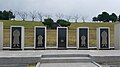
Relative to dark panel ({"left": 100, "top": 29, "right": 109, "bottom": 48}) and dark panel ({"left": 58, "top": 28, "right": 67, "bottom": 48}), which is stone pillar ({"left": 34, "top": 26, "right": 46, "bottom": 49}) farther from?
dark panel ({"left": 100, "top": 29, "right": 109, "bottom": 48})

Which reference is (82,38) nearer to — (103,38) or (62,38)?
(62,38)

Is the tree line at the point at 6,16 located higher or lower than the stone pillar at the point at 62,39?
higher

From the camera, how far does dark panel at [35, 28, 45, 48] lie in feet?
76.1

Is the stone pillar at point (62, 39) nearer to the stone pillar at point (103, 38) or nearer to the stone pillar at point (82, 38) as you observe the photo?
the stone pillar at point (82, 38)

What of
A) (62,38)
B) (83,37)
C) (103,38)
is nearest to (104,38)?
(103,38)

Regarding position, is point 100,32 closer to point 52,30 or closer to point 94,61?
point 94,61

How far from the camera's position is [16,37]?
22.8 metres

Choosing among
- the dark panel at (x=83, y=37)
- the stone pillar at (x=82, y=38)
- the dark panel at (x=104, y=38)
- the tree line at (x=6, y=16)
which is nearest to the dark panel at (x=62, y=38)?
the stone pillar at (x=82, y=38)

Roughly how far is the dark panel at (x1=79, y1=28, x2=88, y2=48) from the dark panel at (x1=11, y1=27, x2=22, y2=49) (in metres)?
5.16

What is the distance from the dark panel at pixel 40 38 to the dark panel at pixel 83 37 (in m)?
3.21

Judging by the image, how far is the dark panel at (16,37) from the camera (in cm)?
2272

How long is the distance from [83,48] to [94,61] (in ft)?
23.6

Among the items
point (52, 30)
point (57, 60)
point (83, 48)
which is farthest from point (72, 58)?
point (52, 30)

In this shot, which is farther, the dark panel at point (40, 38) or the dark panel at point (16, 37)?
the dark panel at point (40, 38)
